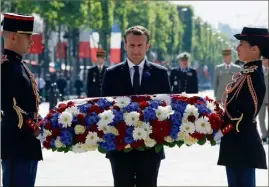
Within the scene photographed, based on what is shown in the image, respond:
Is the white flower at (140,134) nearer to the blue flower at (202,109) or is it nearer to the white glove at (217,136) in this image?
the blue flower at (202,109)

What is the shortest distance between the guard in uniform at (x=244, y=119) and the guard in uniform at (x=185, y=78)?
14.0m

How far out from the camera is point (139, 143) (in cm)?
783

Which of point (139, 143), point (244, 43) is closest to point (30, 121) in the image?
point (139, 143)

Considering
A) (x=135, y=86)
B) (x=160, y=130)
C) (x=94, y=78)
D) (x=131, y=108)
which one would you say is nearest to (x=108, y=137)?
(x=131, y=108)

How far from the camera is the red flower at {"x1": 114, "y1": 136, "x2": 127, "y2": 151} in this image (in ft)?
25.7

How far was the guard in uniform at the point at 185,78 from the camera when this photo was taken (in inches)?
888

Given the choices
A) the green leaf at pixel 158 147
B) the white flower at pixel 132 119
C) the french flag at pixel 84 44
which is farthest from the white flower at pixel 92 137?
the french flag at pixel 84 44

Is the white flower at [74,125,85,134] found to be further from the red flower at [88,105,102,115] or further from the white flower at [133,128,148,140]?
the white flower at [133,128,148,140]

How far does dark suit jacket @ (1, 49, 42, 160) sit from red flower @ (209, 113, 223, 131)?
1415mm

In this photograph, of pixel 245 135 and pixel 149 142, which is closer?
pixel 149 142

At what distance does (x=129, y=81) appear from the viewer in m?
8.53

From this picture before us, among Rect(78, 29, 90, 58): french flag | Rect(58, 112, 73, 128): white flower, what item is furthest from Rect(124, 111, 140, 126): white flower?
Rect(78, 29, 90, 58): french flag

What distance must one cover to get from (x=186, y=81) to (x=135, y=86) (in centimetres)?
1414

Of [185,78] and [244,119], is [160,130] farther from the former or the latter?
[185,78]
